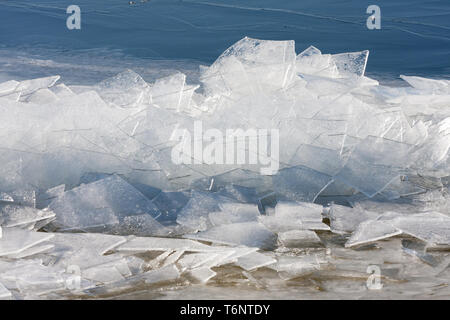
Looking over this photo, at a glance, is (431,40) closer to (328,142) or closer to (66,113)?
(328,142)

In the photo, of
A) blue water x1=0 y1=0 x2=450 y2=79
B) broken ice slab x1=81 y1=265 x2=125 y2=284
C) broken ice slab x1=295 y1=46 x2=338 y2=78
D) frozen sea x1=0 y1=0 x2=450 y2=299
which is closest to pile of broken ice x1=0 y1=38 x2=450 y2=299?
broken ice slab x1=81 y1=265 x2=125 y2=284

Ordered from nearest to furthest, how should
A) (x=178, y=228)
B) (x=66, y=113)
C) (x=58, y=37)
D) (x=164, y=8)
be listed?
(x=178, y=228), (x=66, y=113), (x=58, y=37), (x=164, y=8)

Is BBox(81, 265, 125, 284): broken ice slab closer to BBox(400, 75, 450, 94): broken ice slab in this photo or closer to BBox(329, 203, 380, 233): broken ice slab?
BBox(329, 203, 380, 233): broken ice slab

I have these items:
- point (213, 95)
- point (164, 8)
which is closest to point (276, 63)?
point (213, 95)

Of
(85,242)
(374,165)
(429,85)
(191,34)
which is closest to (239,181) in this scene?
(374,165)

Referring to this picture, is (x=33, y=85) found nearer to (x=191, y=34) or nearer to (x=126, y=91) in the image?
(x=126, y=91)

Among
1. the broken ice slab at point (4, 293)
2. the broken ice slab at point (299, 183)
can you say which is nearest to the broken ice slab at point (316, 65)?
the broken ice slab at point (299, 183)
